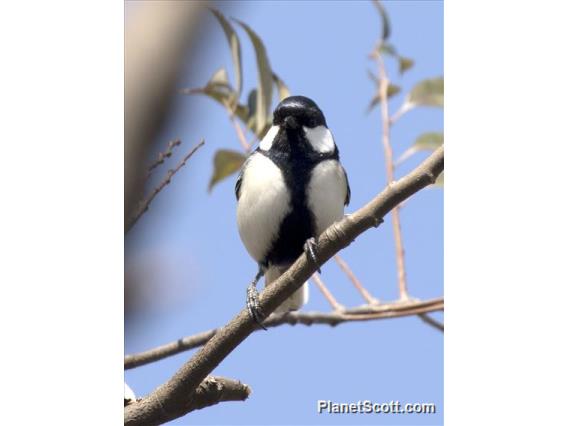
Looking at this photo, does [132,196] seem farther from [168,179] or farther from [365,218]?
[365,218]

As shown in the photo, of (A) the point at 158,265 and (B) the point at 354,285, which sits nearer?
(A) the point at 158,265

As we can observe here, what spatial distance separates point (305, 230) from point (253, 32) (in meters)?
0.48

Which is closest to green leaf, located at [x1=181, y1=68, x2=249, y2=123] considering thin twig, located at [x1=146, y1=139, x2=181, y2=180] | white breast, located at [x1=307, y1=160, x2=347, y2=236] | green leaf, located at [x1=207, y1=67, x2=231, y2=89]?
green leaf, located at [x1=207, y1=67, x2=231, y2=89]

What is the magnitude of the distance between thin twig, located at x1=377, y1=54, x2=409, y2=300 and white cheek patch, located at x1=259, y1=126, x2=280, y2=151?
10.5 inches

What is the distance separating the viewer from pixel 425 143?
5.91ft

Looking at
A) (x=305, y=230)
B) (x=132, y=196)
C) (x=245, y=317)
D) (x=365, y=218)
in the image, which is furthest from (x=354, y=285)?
(x=132, y=196)

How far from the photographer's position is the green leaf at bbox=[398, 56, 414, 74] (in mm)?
1875

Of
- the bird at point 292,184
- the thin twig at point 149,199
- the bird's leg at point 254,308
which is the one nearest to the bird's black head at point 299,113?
the bird at point 292,184

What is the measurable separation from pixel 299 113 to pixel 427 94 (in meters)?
0.31

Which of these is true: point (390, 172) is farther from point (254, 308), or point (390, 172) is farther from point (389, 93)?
point (254, 308)

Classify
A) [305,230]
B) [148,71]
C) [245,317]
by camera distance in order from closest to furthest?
[148,71] → [245,317] → [305,230]

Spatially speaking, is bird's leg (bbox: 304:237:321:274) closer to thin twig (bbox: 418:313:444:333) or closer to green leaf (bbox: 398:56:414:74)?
thin twig (bbox: 418:313:444:333)

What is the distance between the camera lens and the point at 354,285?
67.8 inches

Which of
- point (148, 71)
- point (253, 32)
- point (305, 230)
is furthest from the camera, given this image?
point (305, 230)
